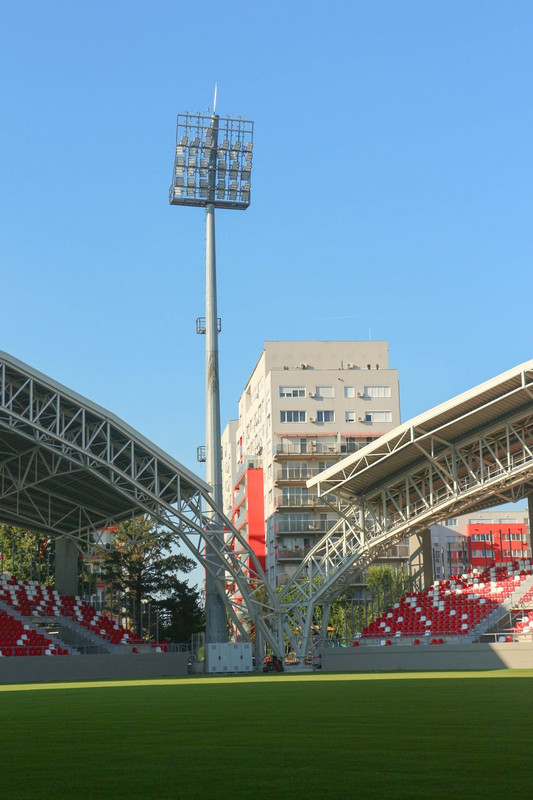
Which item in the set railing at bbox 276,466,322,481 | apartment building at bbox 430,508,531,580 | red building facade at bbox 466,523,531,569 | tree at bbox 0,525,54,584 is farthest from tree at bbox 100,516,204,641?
red building facade at bbox 466,523,531,569

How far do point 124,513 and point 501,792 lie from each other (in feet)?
150

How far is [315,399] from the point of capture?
3211 inches

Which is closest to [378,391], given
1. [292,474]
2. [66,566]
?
[292,474]

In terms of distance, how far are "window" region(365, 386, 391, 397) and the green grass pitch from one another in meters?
67.2

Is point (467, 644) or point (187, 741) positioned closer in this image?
point (187, 741)

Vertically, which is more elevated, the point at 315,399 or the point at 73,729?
the point at 315,399

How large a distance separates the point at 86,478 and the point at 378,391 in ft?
133

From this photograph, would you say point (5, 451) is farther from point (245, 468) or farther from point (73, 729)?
point (245, 468)

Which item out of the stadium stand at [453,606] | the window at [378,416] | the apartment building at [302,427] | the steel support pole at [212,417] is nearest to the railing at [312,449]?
the apartment building at [302,427]

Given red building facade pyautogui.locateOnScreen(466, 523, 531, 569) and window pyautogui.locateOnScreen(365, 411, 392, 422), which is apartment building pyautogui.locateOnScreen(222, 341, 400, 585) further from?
red building facade pyautogui.locateOnScreen(466, 523, 531, 569)

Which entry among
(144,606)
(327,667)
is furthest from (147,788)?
(144,606)

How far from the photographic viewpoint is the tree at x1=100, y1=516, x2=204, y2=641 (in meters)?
65.3

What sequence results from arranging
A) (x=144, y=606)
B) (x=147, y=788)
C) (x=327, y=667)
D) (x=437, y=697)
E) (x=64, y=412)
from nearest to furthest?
(x=147, y=788)
(x=437, y=697)
(x=64, y=412)
(x=327, y=667)
(x=144, y=606)

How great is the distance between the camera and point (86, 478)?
150 feet
